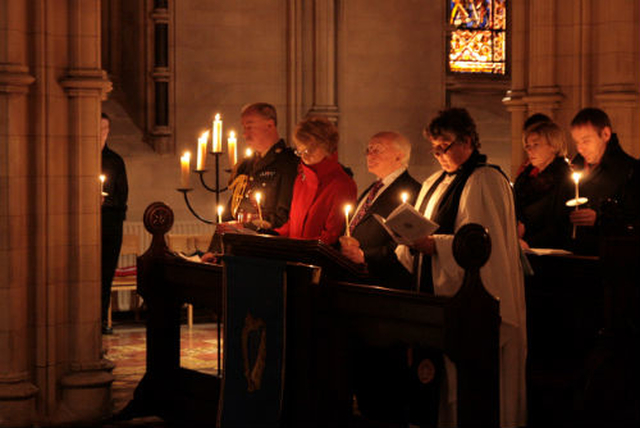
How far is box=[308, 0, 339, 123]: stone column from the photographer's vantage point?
37.6 ft

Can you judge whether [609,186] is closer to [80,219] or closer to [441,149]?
[441,149]

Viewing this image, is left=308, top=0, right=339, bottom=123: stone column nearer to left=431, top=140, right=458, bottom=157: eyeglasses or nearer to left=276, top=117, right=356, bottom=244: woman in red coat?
left=276, top=117, right=356, bottom=244: woman in red coat

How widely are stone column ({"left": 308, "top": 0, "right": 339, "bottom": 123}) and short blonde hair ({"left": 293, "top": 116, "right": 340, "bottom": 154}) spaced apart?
577 centimetres

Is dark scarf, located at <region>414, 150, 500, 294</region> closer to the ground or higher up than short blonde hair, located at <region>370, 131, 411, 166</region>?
closer to the ground

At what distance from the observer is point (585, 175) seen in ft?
19.0

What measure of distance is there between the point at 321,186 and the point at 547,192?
46.7 inches

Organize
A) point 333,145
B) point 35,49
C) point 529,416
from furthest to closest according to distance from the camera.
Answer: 1. point 35,49
2. point 333,145
3. point 529,416

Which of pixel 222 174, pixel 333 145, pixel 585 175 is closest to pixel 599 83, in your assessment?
pixel 585 175

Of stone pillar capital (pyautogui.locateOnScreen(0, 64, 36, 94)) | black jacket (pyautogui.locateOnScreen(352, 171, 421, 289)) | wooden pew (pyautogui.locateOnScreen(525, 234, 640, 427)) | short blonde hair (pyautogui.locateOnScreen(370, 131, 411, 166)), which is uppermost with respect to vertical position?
stone pillar capital (pyautogui.locateOnScreen(0, 64, 36, 94))

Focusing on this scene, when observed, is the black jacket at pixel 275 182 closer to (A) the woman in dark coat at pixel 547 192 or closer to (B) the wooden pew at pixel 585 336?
(A) the woman in dark coat at pixel 547 192

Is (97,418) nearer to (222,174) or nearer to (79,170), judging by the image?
(79,170)

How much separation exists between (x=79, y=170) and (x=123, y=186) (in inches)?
84.3

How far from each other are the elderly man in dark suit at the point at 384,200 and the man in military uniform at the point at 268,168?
2.50 ft

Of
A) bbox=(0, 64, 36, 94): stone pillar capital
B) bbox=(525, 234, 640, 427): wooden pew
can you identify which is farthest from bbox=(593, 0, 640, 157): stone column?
bbox=(0, 64, 36, 94): stone pillar capital
